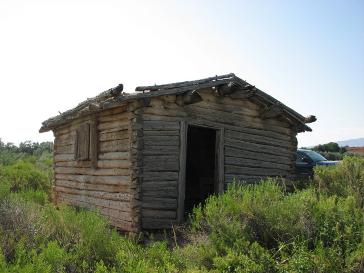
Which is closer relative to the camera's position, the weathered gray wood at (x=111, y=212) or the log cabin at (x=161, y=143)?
the log cabin at (x=161, y=143)

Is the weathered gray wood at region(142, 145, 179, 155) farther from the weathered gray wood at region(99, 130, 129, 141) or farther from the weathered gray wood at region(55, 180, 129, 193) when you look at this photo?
the weathered gray wood at region(55, 180, 129, 193)

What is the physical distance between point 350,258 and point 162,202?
14.2 ft

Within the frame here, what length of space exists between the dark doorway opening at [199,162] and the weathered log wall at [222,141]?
239 cm

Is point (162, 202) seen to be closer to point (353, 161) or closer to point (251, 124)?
point (251, 124)

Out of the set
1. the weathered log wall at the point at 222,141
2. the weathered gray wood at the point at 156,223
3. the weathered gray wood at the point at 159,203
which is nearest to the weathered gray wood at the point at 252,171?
the weathered log wall at the point at 222,141

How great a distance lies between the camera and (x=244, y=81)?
10031 millimetres

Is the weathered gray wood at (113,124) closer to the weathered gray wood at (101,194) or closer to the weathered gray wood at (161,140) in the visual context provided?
the weathered gray wood at (161,140)

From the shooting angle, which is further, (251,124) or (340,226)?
(251,124)

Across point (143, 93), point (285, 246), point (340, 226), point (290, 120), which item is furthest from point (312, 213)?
point (290, 120)

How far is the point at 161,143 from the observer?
29.2 ft

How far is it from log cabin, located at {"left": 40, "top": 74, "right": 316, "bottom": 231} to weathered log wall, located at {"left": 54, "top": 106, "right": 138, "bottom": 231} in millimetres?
A: 23

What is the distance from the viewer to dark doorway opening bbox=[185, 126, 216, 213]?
42.7ft

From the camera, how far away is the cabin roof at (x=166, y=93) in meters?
8.29

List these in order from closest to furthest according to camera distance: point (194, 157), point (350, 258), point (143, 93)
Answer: point (350, 258)
point (143, 93)
point (194, 157)
